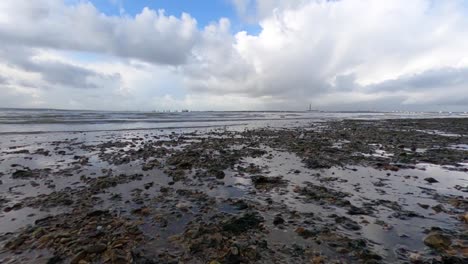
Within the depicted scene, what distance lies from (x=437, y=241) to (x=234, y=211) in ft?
13.3

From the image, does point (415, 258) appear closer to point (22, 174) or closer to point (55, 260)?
point (55, 260)

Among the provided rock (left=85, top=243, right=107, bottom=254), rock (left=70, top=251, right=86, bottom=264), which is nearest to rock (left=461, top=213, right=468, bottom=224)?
rock (left=85, top=243, right=107, bottom=254)

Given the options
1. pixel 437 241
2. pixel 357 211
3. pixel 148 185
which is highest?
pixel 437 241

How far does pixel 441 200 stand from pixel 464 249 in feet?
10.3

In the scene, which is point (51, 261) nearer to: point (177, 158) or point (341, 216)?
point (341, 216)

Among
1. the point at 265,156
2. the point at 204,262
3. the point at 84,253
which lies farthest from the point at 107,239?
the point at 265,156

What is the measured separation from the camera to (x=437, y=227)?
5918 millimetres

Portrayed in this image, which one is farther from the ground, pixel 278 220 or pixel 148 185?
pixel 278 220

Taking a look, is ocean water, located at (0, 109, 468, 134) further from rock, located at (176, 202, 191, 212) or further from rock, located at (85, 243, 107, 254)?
rock, located at (85, 243, 107, 254)

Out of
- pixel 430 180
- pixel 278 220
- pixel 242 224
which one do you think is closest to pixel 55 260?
pixel 242 224

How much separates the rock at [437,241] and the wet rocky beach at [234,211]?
17 millimetres

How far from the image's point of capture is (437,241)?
5.11 meters

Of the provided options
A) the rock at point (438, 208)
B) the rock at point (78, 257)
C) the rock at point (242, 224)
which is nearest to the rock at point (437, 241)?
the rock at point (438, 208)

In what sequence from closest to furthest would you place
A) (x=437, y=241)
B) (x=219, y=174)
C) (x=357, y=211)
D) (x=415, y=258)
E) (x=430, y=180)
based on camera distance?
1. (x=415, y=258)
2. (x=437, y=241)
3. (x=357, y=211)
4. (x=430, y=180)
5. (x=219, y=174)
